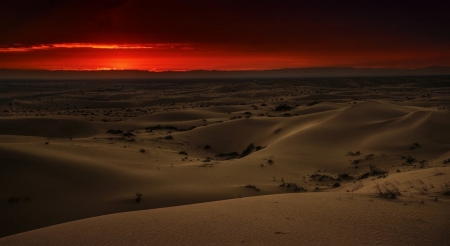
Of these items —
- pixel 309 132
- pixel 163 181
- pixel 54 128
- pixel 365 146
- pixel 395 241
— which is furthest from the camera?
pixel 54 128

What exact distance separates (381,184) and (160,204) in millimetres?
6819

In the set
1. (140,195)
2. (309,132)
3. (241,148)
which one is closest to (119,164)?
(140,195)

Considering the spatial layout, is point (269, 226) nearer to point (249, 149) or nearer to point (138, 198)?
point (138, 198)

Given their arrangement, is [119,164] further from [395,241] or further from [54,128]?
[54,128]

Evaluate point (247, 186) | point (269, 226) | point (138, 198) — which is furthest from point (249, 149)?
point (269, 226)

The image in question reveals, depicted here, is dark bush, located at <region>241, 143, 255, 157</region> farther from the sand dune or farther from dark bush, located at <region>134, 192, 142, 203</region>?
the sand dune

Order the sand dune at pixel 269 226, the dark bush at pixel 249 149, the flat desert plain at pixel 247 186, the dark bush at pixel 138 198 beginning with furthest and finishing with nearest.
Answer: the dark bush at pixel 249 149 < the dark bush at pixel 138 198 < the flat desert plain at pixel 247 186 < the sand dune at pixel 269 226

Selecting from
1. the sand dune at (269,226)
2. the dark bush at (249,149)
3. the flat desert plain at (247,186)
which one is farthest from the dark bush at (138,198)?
the dark bush at (249,149)

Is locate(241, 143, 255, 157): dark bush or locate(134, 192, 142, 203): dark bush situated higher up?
locate(134, 192, 142, 203): dark bush

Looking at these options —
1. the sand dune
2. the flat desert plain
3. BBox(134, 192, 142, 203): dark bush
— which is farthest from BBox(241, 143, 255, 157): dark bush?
the sand dune

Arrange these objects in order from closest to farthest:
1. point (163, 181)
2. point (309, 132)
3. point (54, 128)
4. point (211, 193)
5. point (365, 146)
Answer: point (211, 193), point (163, 181), point (365, 146), point (309, 132), point (54, 128)

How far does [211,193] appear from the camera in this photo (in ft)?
40.2

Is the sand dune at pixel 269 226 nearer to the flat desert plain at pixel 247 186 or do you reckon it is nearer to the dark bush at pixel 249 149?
the flat desert plain at pixel 247 186

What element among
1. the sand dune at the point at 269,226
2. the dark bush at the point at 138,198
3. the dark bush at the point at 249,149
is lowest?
the dark bush at the point at 249,149
